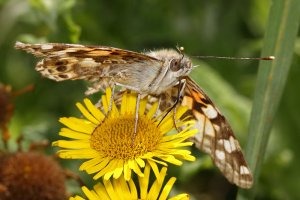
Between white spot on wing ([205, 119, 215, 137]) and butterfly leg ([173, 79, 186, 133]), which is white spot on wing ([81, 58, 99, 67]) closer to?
butterfly leg ([173, 79, 186, 133])

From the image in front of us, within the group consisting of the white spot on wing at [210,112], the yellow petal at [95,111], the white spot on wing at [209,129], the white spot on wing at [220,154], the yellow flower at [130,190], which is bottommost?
the yellow flower at [130,190]

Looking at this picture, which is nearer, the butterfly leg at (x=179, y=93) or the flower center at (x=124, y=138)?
the flower center at (x=124, y=138)

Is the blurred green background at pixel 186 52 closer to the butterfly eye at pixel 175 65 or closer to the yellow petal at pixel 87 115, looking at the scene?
the yellow petal at pixel 87 115

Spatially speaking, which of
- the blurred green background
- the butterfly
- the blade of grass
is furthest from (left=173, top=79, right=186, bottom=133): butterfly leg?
the blurred green background

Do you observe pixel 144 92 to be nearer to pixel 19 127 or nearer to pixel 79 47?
pixel 79 47

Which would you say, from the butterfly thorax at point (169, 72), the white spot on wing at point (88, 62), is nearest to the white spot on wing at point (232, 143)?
the butterfly thorax at point (169, 72)

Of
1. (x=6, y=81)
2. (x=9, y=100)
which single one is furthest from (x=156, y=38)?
(x=9, y=100)

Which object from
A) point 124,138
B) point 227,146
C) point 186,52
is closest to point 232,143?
point 227,146
